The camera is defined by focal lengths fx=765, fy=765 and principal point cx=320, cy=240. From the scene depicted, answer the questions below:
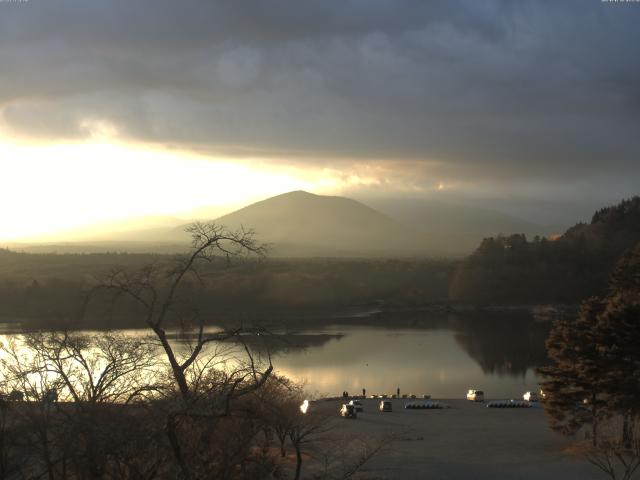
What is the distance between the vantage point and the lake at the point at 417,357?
2355cm

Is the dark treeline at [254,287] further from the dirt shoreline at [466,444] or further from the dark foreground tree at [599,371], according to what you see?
the dark foreground tree at [599,371]

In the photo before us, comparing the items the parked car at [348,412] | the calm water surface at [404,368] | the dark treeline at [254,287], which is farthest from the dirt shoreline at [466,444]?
the dark treeline at [254,287]

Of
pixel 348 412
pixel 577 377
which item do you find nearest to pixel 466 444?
pixel 577 377

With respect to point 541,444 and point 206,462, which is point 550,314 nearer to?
point 541,444

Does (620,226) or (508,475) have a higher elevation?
(620,226)

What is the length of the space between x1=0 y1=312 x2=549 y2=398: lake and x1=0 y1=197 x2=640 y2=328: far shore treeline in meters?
7.38

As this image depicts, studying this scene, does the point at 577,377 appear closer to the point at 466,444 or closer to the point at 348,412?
the point at 466,444

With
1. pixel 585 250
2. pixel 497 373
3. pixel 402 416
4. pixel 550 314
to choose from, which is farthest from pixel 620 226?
pixel 402 416

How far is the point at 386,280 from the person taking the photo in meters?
63.2

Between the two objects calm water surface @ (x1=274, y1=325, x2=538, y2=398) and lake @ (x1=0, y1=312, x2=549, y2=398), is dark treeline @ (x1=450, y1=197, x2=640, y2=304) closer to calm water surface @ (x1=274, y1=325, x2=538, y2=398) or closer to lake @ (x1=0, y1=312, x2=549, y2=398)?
lake @ (x1=0, y1=312, x2=549, y2=398)

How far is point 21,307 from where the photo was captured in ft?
136

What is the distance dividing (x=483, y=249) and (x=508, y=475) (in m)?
56.8

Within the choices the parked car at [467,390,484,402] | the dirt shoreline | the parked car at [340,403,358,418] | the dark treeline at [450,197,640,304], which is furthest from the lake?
the dark treeline at [450,197,640,304]

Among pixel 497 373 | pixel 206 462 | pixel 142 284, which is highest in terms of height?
pixel 142 284
